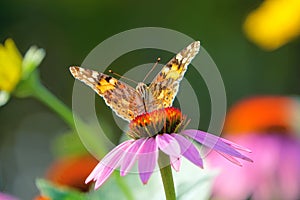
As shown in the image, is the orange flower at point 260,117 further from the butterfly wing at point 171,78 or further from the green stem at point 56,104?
the butterfly wing at point 171,78

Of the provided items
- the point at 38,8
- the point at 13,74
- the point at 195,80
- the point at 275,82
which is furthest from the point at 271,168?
the point at 38,8

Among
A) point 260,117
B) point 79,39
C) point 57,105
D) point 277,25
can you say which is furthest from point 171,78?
point 79,39

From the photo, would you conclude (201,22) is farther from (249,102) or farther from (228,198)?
(228,198)

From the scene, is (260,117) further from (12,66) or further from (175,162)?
(175,162)

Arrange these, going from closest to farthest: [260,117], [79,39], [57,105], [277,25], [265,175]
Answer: [57,105], [265,175], [260,117], [277,25], [79,39]

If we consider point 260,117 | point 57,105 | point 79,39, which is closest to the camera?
point 57,105

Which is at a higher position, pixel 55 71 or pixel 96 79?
pixel 96 79

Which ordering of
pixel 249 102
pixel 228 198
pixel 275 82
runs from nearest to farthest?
pixel 228 198, pixel 249 102, pixel 275 82

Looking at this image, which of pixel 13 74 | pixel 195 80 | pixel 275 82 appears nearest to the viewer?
pixel 13 74
